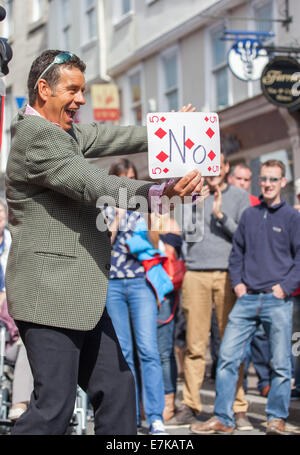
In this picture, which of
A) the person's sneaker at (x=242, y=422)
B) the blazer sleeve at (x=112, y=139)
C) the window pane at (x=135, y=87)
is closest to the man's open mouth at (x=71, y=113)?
the blazer sleeve at (x=112, y=139)

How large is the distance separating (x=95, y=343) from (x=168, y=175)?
32.6 inches

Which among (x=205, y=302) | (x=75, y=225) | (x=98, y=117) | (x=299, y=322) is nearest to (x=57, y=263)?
(x=75, y=225)

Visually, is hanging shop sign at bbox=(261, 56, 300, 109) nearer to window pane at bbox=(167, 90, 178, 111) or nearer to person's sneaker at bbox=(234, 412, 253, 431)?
window pane at bbox=(167, 90, 178, 111)

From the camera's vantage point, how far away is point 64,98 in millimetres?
3809

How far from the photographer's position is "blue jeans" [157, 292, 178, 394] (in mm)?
7465

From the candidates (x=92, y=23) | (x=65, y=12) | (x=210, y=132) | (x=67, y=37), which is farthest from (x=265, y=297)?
(x=65, y=12)

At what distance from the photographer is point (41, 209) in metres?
3.70

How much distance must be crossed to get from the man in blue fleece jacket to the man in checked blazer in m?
2.90

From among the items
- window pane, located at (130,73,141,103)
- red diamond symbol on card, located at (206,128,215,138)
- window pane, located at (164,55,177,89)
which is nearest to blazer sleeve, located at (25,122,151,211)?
red diamond symbol on card, located at (206,128,215,138)

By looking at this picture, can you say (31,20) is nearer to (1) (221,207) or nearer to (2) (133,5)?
(2) (133,5)

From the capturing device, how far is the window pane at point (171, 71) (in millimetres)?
19156

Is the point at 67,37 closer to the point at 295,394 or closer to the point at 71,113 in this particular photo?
the point at 295,394

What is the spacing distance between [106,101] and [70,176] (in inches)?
703

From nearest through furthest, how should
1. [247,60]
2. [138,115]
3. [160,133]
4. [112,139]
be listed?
[160,133] → [112,139] → [247,60] → [138,115]
